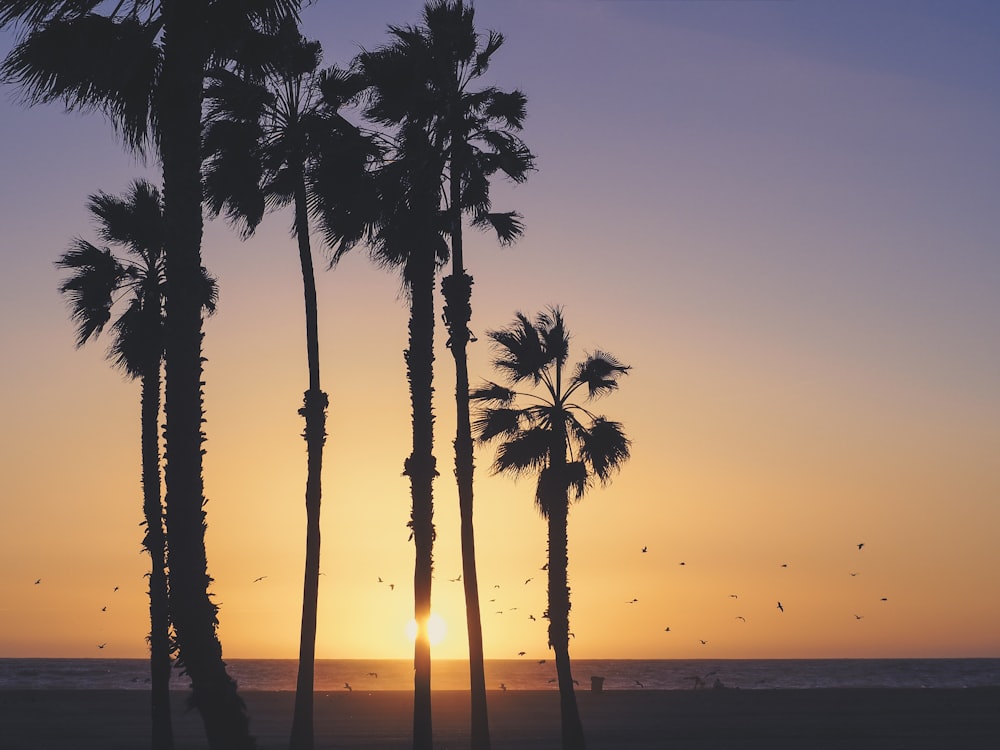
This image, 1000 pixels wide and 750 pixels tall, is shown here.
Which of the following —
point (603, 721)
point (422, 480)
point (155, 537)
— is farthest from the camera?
point (603, 721)

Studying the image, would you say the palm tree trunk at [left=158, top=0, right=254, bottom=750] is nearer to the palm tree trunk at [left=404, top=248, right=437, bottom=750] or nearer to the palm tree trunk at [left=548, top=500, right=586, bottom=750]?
the palm tree trunk at [left=404, top=248, right=437, bottom=750]

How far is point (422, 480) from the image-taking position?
1286 inches

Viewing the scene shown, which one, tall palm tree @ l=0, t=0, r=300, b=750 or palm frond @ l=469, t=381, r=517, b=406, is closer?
tall palm tree @ l=0, t=0, r=300, b=750

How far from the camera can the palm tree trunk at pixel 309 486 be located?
32.2m

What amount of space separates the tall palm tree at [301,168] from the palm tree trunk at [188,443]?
12962 mm

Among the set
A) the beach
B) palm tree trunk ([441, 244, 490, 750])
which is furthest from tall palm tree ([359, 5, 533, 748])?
the beach

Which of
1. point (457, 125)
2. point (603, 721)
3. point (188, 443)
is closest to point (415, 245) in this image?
point (457, 125)

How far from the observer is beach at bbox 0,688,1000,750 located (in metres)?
45.2

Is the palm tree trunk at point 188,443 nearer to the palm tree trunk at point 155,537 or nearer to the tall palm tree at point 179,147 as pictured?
the tall palm tree at point 179,147

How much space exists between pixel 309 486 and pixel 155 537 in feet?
21.8

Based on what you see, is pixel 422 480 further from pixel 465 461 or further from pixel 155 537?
pixel 155 537

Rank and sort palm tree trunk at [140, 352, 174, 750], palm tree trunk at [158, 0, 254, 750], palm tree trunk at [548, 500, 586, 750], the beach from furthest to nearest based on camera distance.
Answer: the beach < palm tree trunk at [548, 500, 586, 750] < palm tree trunk at [140, 352, 174, 750] < palm tree trunk at [158, 0, 254, 750]

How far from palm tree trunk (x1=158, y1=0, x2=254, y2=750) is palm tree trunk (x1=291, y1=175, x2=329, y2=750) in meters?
13.4

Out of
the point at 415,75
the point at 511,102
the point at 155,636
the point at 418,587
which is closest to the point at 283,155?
the point at 415,75
